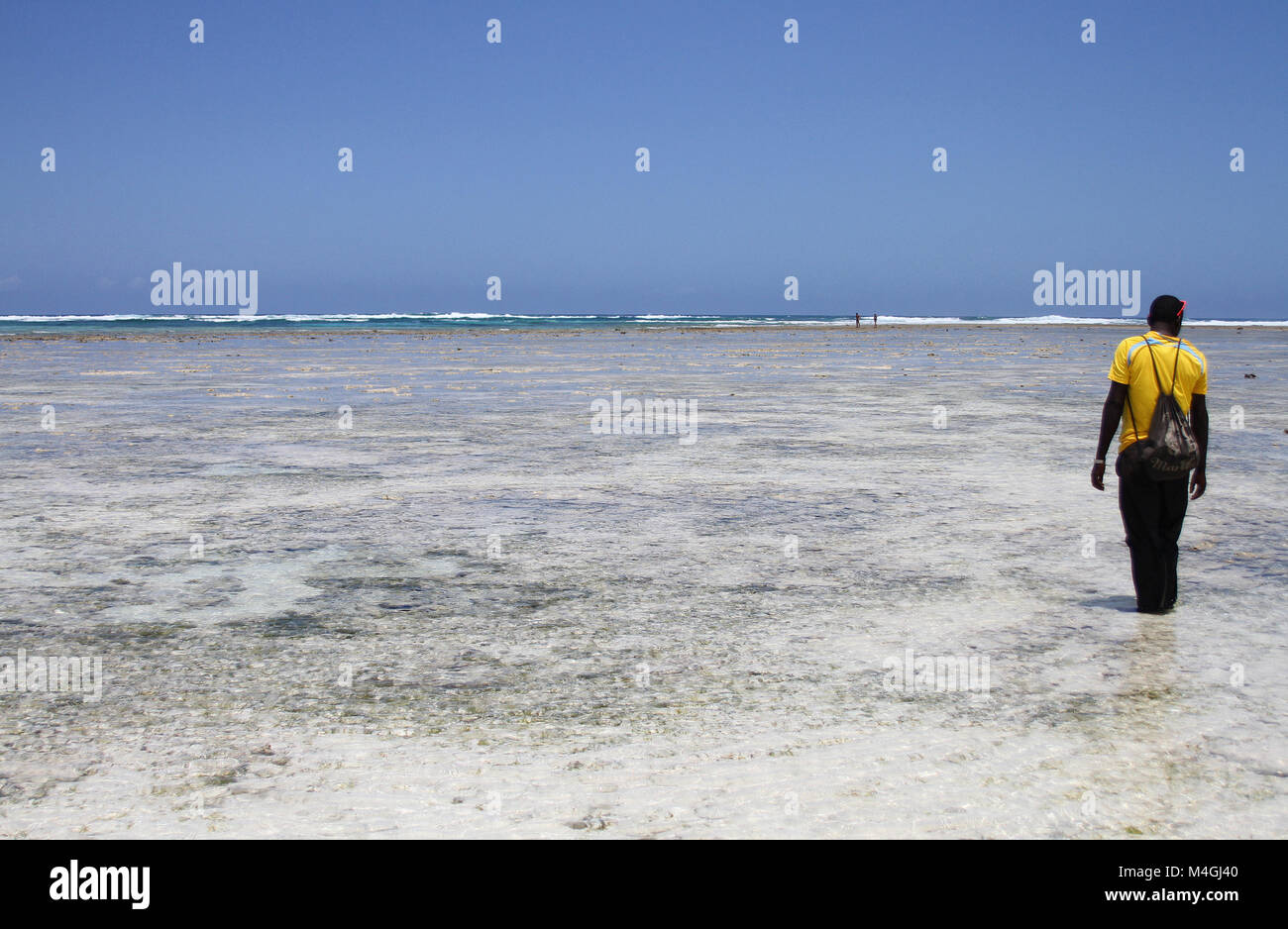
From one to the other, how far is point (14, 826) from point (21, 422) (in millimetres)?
12638

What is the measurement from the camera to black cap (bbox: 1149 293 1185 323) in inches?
209

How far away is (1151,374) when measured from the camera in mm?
5312

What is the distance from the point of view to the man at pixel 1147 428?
209 inches

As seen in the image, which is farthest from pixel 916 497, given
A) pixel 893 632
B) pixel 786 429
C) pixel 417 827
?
pixel 417 827

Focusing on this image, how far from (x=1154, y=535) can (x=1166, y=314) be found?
1.05 meters
